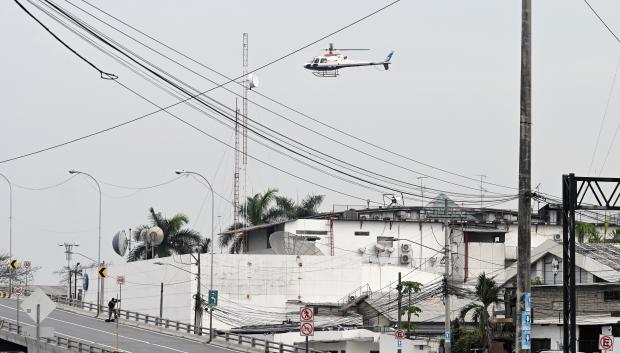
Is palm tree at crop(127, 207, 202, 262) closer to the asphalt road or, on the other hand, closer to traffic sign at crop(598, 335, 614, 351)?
the asphalt road

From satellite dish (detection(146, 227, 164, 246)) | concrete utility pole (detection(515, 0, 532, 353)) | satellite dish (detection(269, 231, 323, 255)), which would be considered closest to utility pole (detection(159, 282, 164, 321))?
satellite dish (detection(269, 231, 323, 255))

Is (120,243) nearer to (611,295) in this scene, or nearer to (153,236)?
(153,236)

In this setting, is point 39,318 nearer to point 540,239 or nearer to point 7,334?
point 7,334

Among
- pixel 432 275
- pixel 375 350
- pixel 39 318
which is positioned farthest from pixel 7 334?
pixel 432 275

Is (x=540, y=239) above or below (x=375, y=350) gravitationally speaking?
above

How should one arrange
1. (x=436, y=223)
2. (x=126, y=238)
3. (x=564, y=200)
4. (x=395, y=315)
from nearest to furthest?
(x=564, y=200) → (x=395, y=315) → (x=436, y=223) → (x=126, y=238)

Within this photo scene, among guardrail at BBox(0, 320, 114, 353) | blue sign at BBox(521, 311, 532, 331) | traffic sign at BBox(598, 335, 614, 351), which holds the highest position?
blue sign at BBox(521, 311, 532, 331)
